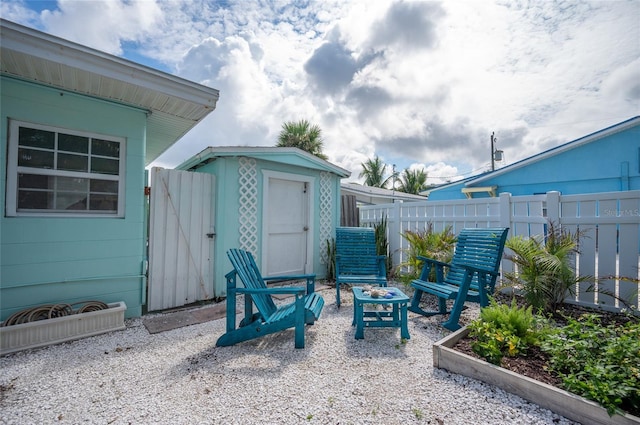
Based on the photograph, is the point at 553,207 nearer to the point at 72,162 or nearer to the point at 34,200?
the point at 72,162

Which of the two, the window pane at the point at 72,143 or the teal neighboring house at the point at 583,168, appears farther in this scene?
the teal neighboring house at the point at 583,168

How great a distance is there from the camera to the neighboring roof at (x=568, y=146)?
25.9ft

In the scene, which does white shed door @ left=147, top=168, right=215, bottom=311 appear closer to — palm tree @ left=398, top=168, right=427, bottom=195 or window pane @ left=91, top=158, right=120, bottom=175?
window pane @ left=91, top=158, right=120, bottom=175

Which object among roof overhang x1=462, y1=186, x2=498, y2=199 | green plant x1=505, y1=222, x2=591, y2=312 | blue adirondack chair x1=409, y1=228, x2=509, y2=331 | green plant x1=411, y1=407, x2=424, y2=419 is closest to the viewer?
green plant x1=411, y1=407, x2=424, y2=419

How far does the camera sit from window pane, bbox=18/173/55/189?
2.92 m

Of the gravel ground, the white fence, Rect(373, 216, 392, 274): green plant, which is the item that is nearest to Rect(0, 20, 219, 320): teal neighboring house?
the gravel ground

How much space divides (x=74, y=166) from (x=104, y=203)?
1.67 feet

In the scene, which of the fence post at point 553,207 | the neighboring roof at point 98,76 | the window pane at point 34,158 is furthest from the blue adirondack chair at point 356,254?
the window pane at point 34,158

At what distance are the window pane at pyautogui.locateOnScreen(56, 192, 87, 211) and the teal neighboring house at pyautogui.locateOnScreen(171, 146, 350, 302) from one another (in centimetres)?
162

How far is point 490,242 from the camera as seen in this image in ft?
11.0

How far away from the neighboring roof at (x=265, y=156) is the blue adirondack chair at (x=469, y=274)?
2880 mm

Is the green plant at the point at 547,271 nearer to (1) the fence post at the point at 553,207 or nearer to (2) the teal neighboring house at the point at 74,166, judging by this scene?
(1) the fence post at the point at 553,207

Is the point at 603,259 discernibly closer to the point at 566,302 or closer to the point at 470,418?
the point at 566,302

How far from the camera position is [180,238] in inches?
158
